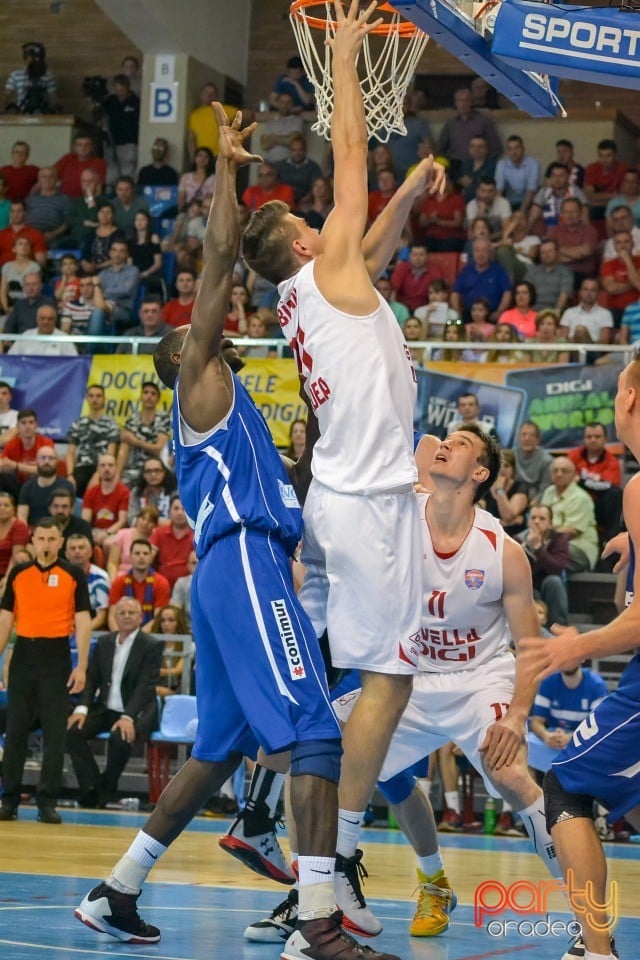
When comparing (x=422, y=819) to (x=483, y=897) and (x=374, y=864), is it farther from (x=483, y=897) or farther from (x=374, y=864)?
(x=374, y=864)

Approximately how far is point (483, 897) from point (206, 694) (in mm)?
2450

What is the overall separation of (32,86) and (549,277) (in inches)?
421

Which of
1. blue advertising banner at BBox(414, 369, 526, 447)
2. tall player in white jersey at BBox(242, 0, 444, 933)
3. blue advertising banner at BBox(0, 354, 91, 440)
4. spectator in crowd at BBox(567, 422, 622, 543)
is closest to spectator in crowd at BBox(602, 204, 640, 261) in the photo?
blue advertising banner at BBox(414, 369, 526, 447)

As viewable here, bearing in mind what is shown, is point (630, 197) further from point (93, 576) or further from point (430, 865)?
point (430, 865)

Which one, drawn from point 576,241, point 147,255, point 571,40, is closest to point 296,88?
point 147,255

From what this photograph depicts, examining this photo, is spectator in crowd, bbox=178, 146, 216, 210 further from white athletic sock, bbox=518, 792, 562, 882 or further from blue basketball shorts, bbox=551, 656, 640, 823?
blue basketball shorts, bbox=551, 656, 640, 823

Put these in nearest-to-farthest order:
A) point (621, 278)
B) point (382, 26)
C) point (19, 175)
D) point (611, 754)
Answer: point (611, 754), point (382, 26), point (621, 278), point (19, 175)

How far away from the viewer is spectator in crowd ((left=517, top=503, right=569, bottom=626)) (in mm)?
13211

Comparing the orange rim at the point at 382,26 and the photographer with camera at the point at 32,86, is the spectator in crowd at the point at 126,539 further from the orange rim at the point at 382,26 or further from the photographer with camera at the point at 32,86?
the photographer with camera at the point at 32,86

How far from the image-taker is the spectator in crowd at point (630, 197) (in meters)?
18.0

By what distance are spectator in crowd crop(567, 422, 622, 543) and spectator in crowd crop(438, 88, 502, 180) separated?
6496 millimetres

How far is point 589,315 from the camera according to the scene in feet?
53.3

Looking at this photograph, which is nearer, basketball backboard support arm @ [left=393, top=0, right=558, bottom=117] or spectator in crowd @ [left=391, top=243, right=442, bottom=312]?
basketball backboard support arm @ [left=393, top=0, right=558, bottom=117]

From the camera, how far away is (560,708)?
1153 centimetres
